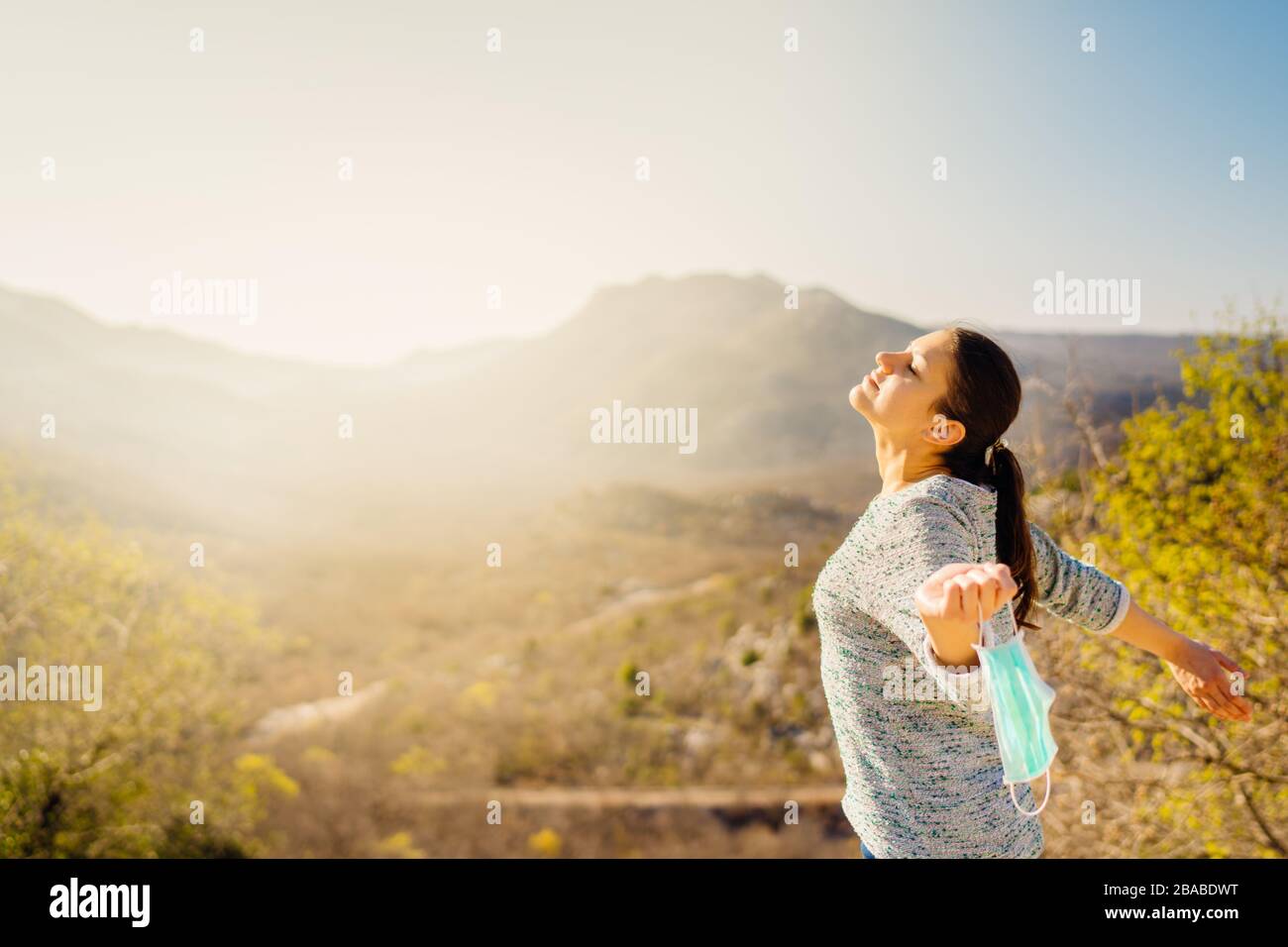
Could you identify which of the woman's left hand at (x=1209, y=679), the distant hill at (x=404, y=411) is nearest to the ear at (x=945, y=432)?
the woman's left hand at (x=1209, y=679)

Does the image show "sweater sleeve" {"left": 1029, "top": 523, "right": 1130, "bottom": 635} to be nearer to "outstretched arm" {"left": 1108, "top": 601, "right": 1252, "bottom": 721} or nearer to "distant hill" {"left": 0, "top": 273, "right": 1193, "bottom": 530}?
"outstretched arm" {"left": 1108, "top": 601, "right": 1252, "bottom": 721}

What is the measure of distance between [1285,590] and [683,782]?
13527 millimetres

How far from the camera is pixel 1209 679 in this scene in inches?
63.9

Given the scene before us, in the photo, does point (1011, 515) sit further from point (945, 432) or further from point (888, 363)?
point (888, 363)

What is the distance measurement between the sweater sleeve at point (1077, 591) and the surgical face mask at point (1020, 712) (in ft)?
1.63

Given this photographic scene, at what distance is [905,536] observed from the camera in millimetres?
1221

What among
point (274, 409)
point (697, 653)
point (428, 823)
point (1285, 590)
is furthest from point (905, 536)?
point (274, 409)

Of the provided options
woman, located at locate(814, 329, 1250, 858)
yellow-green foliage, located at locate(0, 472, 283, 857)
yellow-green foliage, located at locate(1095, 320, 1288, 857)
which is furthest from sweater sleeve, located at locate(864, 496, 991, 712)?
yellow-green foliage, located at locate(0, 472, 283, 857)

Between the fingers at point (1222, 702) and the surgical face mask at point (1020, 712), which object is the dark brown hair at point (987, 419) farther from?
the fingers at point (1222, 702)

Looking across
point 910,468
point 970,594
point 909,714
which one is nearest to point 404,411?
point 910,468

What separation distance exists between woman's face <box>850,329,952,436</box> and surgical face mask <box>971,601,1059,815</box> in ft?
1.47

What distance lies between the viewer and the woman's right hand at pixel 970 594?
3.11ft

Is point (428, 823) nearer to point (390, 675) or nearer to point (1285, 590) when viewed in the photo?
point (390, 675)

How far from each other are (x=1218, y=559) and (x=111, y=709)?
Answer: 12333mm
